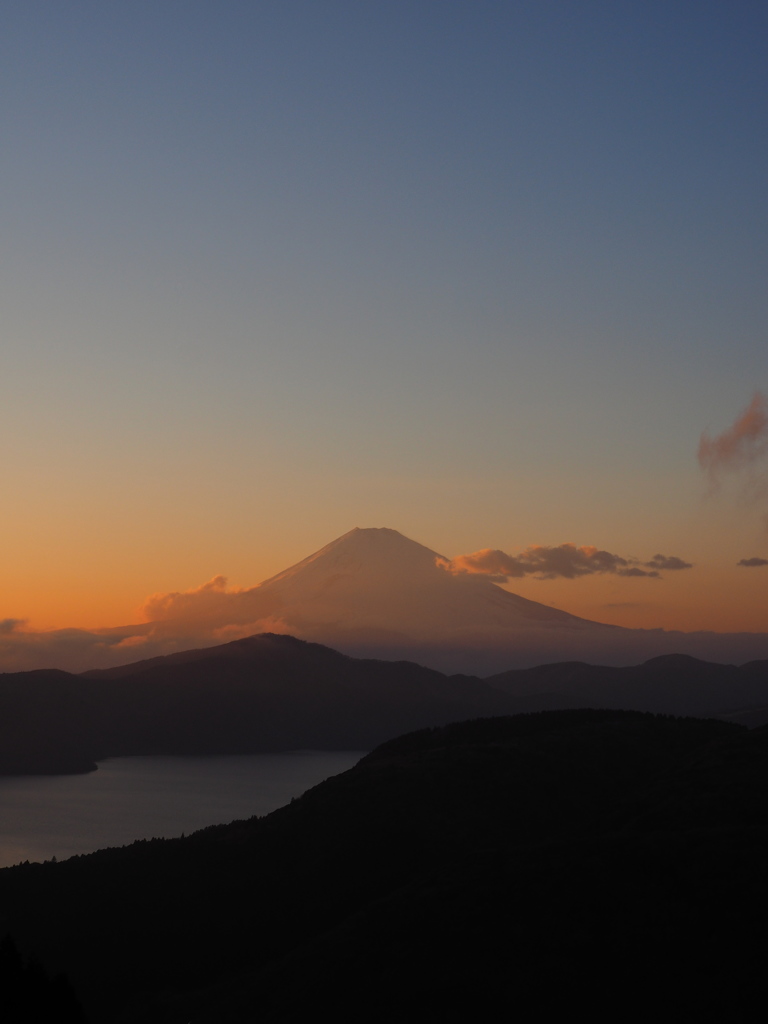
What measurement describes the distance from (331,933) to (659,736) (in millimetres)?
39684

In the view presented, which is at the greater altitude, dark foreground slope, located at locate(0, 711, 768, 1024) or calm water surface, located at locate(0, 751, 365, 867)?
dark foreground slope, located at locate(0, 711, 768, 1024)

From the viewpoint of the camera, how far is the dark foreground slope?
37594 millimetres

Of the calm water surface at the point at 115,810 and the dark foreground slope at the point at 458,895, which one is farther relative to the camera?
the calm water surface at the point at 115,810

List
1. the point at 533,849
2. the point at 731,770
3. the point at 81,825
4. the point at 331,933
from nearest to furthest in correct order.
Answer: the point at 331,933, the point at 533,849, the point at 731,770, the point at 81,825

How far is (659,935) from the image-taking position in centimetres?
3875

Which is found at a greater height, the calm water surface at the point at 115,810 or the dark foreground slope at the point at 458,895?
the dark foreground slope at the point at 458,895

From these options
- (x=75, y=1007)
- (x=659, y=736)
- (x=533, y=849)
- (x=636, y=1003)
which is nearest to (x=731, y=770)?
(x=533, y=849)

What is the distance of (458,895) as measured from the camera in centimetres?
4628

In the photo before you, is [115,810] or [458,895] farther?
[115,810]

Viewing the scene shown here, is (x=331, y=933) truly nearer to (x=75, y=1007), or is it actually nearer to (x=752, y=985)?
(x=752, y=985)

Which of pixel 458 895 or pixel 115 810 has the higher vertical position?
pixel 458 895

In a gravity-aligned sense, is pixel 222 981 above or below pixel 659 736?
below

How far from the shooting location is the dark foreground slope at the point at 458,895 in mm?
37594

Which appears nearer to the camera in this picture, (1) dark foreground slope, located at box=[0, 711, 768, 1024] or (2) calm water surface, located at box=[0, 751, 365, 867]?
(1) dark foreground slope, located at box=[0, 711, 768, 1024]
